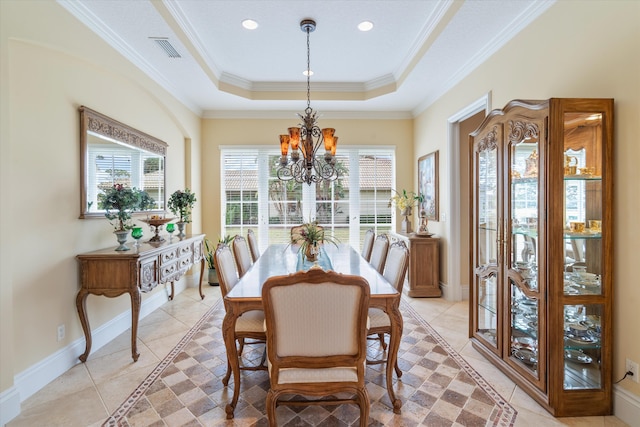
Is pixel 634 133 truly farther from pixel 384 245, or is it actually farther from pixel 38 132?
pixel 38 132

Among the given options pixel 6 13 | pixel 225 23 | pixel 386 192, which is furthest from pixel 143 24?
pixel 386 192

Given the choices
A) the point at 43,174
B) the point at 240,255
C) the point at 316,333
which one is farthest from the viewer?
the point at 240,255

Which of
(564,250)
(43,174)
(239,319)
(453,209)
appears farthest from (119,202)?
(453,209)

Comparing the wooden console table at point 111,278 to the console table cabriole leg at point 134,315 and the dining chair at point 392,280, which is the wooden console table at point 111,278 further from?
the dining chair at point 392,280

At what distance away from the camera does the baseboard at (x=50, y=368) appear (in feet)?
6.40

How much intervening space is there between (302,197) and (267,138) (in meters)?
1.20

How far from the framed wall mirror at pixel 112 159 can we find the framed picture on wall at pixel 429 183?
3.92m

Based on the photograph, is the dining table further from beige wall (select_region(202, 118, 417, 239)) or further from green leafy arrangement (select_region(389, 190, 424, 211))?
beige wall (select_region(202, 118, 417, 239))

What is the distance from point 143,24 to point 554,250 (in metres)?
3.75

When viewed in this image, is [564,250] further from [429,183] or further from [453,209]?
[429,183]

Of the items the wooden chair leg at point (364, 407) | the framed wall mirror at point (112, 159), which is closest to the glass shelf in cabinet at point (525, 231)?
the wooden chair leg at point (364, 407)

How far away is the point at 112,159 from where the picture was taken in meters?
3.13

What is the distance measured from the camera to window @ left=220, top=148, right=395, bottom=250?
545cm

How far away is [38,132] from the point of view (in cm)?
230
